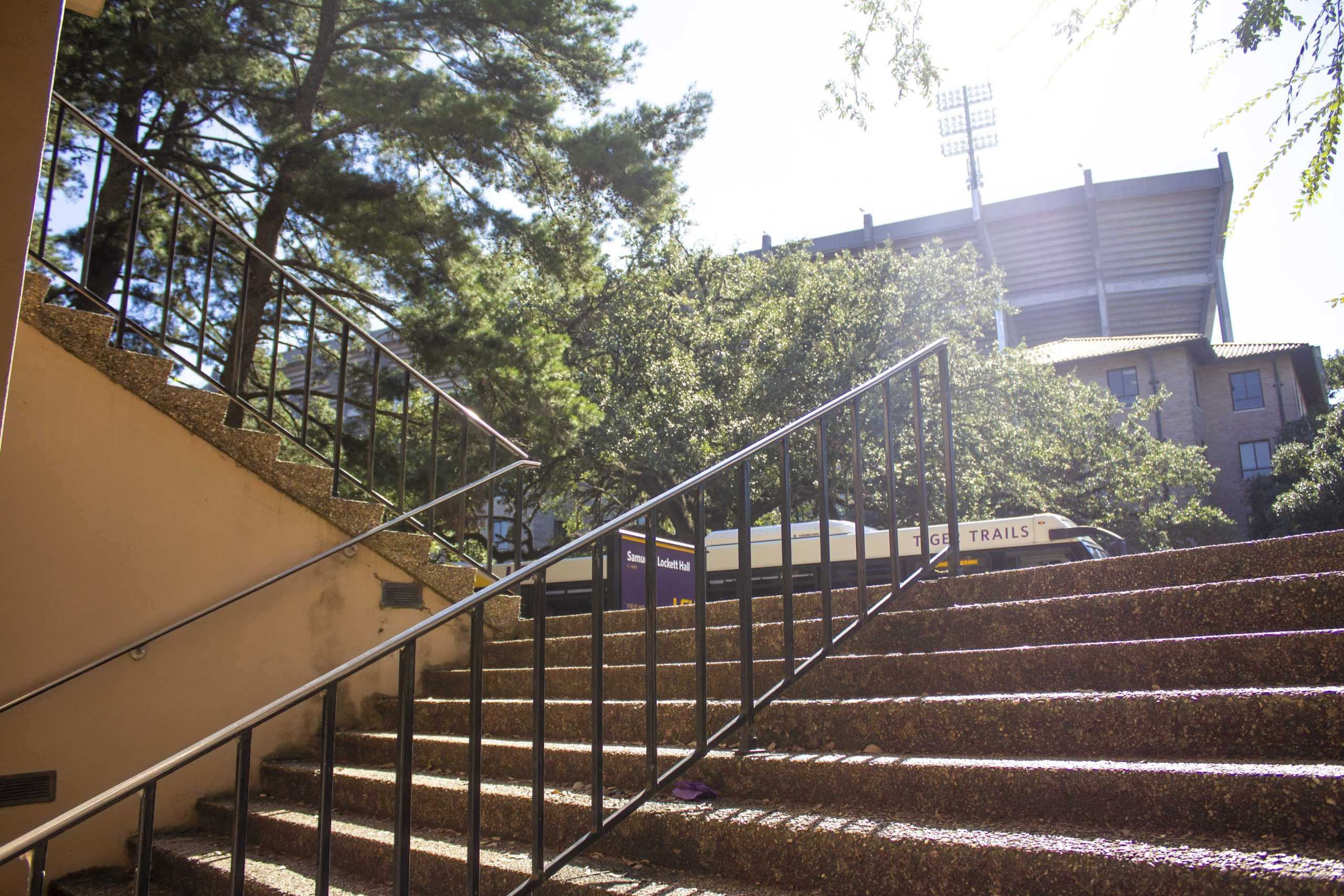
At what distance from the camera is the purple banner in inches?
296

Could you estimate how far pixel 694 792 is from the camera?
3.09 m

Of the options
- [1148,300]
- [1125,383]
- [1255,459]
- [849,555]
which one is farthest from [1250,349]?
[849,555]

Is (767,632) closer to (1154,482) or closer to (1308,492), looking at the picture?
(1154,482)

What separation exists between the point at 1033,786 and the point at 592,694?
1448 mm

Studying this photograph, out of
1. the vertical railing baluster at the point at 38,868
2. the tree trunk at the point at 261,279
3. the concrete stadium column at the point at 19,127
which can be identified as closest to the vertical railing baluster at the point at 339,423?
the tree trunk at the point at 261,279

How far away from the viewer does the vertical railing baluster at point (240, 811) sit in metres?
2.24

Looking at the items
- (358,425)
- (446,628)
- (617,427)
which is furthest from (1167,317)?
(446,628)

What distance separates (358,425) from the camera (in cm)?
1312

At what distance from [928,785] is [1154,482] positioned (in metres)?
23.5

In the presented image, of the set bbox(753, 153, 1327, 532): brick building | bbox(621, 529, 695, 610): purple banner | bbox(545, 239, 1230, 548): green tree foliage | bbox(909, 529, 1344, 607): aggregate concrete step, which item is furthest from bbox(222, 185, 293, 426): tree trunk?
bbox(753, 153, 1327, 532): brick building

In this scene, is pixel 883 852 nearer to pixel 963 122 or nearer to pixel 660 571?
pixel 660 571

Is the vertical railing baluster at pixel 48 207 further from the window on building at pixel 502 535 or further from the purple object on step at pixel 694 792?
the window on building at pixel 502 535

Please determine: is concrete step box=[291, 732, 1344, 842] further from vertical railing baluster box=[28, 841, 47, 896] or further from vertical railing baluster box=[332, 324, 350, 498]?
vertical railing baluster box=[332, 324, 350, 498]

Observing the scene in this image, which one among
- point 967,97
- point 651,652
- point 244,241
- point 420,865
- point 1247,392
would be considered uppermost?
point 967,97
